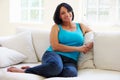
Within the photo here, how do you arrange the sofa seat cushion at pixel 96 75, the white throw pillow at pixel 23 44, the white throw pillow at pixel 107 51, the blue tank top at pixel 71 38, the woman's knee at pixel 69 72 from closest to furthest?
1. the sofa seat cushion at pixel 96 75
2. the woman's knee at pixel 69 72
3. the white throw pillow at pixel 107 51
4. the blue tank top at pixel 71 38
5. the white throw pillow at pixel 23 44

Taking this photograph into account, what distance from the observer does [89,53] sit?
255 cm

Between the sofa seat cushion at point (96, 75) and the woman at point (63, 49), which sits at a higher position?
the woman at point (63, 49)

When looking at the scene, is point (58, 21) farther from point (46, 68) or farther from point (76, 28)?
point (46, 68)

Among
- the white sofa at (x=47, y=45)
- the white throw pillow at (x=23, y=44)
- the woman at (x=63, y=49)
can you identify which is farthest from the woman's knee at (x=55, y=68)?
the white throw pillow at (x=23, y=44)

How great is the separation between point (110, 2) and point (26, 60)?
1877 millimetres

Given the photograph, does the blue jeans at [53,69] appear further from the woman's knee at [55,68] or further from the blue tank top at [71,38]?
the blue tank top at [71,38]

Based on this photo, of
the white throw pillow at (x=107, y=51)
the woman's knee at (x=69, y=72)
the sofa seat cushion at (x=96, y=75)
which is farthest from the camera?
the white throw pillow at (x=107, y=51)

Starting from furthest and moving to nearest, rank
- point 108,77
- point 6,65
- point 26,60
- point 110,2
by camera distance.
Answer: point 110,2
point 26,60
point 6,65
point 108,77

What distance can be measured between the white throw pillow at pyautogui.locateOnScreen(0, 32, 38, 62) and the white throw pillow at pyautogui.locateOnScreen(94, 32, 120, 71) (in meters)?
0.75

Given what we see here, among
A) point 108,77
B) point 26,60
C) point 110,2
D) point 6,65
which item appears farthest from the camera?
point 110,2

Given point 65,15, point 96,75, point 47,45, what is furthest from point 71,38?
point 96,75

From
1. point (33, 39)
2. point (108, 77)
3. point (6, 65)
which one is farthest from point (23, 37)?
point (108, 77)

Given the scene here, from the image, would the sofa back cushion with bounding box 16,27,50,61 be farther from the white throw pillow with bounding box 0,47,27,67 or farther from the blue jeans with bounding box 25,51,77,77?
the blue jeans with bounding box 25,51,77,77

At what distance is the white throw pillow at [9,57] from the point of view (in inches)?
97.0
